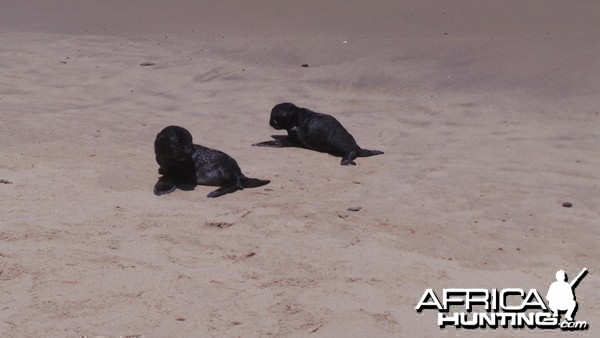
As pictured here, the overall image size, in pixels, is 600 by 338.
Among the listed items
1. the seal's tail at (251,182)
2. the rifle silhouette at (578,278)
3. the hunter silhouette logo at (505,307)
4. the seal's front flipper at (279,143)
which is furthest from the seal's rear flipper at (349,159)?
the hunter silhouette logo at (505,307)

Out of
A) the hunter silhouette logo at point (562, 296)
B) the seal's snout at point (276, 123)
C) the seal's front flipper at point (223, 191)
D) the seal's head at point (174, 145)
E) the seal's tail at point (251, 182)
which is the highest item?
the seal's head at point (174, 145)

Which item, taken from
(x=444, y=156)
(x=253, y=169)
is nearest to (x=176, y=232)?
(x=253, y=169)

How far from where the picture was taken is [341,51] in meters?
12.6

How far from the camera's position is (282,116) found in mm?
9195

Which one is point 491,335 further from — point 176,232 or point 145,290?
point 176,232

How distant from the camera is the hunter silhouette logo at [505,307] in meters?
4.47

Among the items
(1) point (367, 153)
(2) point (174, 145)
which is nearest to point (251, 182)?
(2) point (174, 145)

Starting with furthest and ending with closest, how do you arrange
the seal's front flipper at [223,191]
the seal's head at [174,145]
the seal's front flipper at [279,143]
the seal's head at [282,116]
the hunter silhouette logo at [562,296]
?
the seal's head at [282,116]
the seal's front flipper at [279,143]
the seal's head at [174,145]
the seal's front flipper at [223,191]
the hunter silhouette logo at [562,296]

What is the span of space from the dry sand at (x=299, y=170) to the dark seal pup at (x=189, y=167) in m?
0.15

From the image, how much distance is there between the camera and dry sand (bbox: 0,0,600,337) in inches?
185

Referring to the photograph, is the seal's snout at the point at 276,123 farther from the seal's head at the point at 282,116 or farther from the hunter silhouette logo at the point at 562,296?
the hunter silhouette logo at the point at 562,296

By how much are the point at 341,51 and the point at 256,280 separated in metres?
8.05

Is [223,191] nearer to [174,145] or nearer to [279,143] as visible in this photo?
[174,145]

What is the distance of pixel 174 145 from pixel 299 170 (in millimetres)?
1249
